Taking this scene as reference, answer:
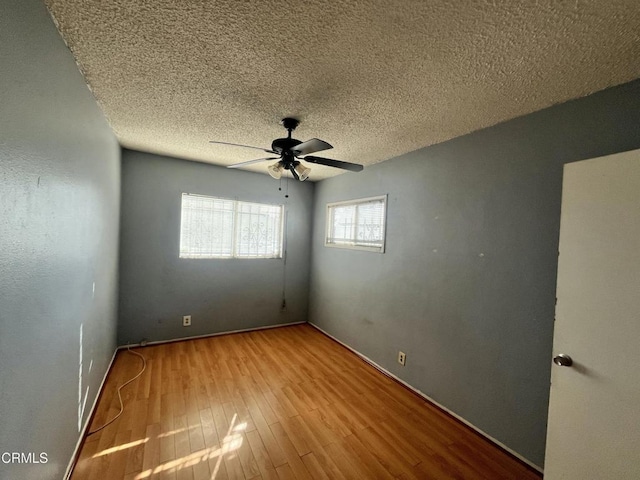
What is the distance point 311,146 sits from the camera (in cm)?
166

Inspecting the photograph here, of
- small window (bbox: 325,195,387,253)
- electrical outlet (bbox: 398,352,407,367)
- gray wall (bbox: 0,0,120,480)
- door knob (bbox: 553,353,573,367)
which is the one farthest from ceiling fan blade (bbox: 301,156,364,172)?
electrical outlet (bbox: 398,352,407,367)

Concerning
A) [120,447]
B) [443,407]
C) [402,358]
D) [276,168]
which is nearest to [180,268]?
[120,447]

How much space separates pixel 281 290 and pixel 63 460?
8.91 ft

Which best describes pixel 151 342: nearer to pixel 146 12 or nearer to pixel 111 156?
pixel 111 156

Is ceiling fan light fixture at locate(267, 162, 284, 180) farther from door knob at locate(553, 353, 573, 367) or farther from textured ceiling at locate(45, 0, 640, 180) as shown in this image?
door knob at locate(553, 353, 573, 367)

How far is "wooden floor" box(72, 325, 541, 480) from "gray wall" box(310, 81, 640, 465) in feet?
1.08

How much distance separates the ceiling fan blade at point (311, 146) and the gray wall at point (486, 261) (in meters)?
1.24

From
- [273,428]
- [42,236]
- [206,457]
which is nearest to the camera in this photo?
[42,236]

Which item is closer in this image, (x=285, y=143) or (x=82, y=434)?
(x=82, y=434)

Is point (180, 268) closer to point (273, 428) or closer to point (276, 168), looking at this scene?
point (276, 168)

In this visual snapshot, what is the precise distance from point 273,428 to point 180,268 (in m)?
2.25

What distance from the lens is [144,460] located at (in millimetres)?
1507

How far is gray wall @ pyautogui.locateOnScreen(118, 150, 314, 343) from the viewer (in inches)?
115

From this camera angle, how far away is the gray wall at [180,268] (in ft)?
9.58
